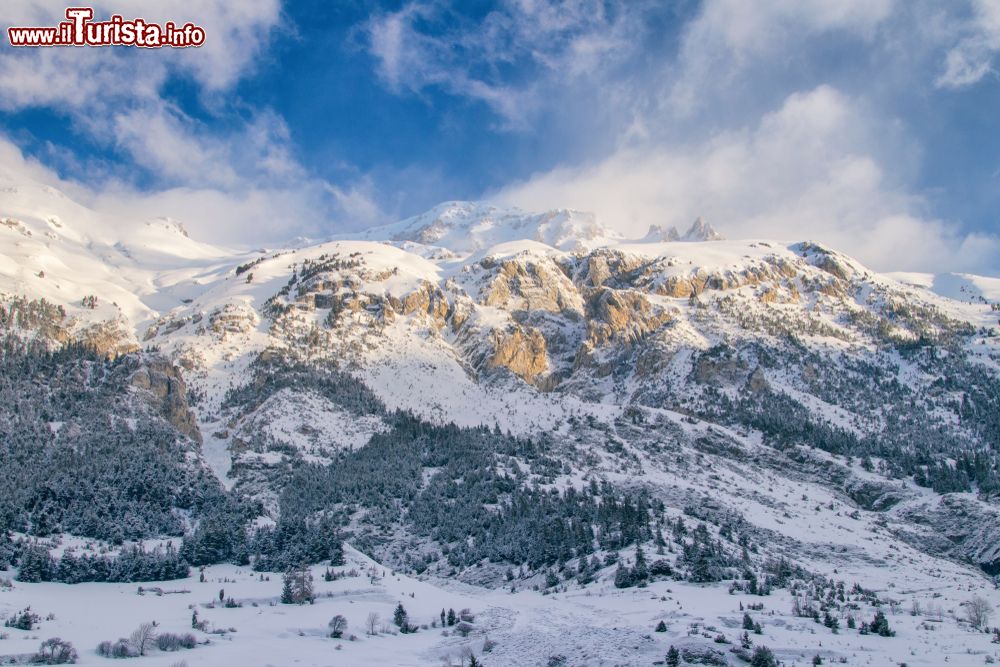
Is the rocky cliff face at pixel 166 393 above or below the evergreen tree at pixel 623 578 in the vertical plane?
above

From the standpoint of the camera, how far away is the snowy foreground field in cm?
3603

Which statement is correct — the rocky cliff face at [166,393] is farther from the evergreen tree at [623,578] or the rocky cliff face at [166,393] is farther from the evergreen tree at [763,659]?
the evergreen tree at [763,659]

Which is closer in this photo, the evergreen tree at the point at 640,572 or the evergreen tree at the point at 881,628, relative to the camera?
the evergreen tree at the point at 881,628

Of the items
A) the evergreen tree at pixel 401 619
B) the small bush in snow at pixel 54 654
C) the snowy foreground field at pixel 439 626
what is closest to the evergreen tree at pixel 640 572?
the snowy foreground field at pixel 439 626

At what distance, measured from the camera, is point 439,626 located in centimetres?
4706

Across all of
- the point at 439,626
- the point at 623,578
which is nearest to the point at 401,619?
the point at 439,626

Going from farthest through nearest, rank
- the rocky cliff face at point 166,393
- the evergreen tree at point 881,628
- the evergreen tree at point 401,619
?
the rocky cliff face at point 166,393 → the evergreen tree at point 401,619 → the evergreen tree at point 881,628

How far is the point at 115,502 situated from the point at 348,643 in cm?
3785

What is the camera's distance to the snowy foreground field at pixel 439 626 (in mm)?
36031

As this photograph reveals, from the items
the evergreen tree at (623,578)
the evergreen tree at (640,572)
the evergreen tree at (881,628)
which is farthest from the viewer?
the evergreen tree at (640,572)

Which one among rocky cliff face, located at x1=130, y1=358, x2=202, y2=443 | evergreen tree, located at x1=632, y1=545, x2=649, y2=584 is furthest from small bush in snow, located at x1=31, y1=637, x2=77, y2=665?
rocky cliff face, located at x1=130, y1=358, x2=202, y2=443

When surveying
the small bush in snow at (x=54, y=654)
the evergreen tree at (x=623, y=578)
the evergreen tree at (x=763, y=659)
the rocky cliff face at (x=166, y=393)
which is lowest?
the evergreen tree at (x=763, y=659)

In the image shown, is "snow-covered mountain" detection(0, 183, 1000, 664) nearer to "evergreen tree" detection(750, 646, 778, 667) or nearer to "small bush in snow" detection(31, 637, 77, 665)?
"evergreen tree" detection(750, 646, 778, 667)

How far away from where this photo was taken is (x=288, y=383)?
138 m
